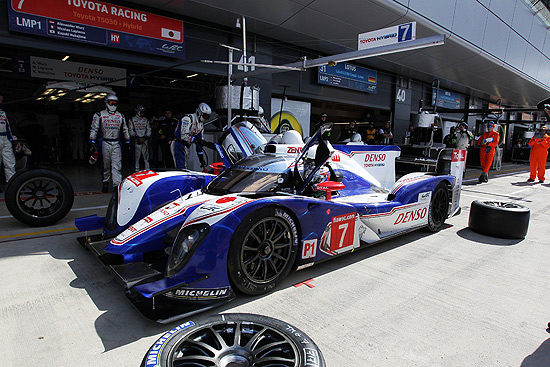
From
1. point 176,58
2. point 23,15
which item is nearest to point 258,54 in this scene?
point 176,58

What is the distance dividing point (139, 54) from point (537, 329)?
8.25 meters

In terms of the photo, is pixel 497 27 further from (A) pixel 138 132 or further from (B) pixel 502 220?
(A) pixel 138 132

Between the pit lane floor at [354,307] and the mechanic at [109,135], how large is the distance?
10.3 ft

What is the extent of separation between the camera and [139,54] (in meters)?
7.68

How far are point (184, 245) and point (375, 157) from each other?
409 cm

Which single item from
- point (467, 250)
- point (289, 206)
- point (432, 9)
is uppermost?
point (432, 9)

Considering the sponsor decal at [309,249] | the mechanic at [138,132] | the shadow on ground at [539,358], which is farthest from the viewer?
the mechanic at [138,132]

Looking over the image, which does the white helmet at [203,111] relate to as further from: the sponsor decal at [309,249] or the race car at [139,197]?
the sponsor decal at [309,249]

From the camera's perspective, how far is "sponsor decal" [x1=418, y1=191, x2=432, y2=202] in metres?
4.21

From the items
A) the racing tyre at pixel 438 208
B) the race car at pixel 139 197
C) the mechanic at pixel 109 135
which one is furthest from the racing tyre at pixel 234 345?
the mechanic at pixel 109 135

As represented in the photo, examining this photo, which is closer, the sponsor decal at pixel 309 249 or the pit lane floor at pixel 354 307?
the pit lane floor at pixel 354 307

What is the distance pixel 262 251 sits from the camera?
2.62 metres

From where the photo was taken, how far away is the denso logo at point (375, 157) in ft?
18.2

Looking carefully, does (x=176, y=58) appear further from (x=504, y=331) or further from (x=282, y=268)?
(x=504, y=331)
